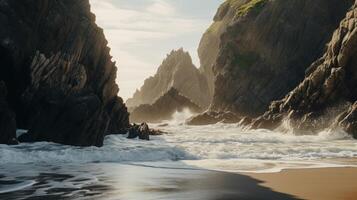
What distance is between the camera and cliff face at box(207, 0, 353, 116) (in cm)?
8200

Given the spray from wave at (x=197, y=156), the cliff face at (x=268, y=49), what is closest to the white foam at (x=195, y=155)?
the spray from wave at (x=197, y=156)

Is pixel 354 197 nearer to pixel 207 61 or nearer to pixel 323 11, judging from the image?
pixel 323 11

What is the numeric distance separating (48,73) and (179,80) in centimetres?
12980

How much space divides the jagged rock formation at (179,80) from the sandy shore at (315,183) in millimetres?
121424

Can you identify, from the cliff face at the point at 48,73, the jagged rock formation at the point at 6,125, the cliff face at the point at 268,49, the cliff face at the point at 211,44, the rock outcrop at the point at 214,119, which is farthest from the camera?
the cliff face at the point at 211,44

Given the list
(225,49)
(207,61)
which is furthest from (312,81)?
(207,61)

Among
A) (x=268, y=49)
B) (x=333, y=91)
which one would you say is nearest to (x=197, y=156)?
(x=333, y=91)

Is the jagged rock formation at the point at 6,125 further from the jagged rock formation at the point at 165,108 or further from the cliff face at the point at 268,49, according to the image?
the jagged rock formation at the point at 165,108

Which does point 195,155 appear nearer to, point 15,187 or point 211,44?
point 15,187

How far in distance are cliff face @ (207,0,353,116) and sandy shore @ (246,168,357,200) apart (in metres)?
62.5

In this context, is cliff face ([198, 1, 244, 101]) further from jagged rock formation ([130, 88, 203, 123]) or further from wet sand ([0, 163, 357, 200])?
wet sand ([0, 163, 357, 200])

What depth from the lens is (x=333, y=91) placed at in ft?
157

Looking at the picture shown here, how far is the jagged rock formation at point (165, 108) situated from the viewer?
11144 centimetres

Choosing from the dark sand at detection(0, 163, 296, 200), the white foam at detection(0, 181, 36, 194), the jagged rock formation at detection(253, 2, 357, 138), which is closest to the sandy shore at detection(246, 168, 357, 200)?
the dark sand at detection(0, 163, 296, 200)
